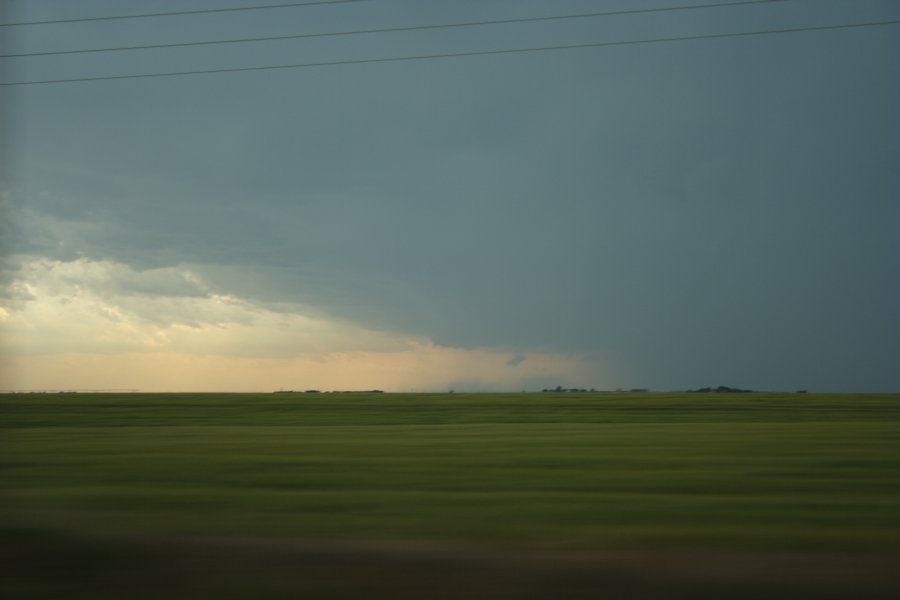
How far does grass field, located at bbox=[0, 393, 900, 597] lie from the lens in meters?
4.98

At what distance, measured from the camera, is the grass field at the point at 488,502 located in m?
4.98

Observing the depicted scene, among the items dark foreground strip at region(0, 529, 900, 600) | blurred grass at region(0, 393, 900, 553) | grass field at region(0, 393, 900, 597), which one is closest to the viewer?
dark foreground strip at region(0, 529, 900, 600)

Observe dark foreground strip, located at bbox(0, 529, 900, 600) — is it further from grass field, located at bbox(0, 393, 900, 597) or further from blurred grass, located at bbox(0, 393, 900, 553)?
blurred grass, located at bbox(0, 393, 900, 553)

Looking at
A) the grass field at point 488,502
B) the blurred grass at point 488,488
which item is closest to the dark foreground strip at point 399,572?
the grass field at point 488,502

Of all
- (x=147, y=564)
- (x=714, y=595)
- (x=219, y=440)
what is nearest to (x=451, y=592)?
(x=714, y=595)

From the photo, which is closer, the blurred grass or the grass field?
the grass field

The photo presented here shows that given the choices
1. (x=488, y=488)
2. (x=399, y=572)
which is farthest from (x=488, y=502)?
(x=399, y=572)

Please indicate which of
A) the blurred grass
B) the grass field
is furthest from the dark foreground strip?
the blurred grass

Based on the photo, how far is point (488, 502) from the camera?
7.16 meters

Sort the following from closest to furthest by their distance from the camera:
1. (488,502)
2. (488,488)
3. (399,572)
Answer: (399,572) < (488,502) < (488,488)

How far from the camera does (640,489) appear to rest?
7.83m

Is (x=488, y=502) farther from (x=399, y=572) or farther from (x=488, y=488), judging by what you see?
(x=399, y=572)

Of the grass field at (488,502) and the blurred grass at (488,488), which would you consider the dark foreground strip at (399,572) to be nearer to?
the grass field at (488,502)

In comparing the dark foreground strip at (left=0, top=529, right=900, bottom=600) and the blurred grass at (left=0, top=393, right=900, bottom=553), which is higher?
the blurred grass at (left=0, top=393, right=900, bottom=553)
